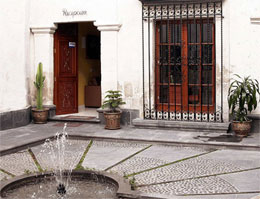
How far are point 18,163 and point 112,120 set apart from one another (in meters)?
3.37

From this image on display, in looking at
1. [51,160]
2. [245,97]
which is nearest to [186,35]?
[245,97]

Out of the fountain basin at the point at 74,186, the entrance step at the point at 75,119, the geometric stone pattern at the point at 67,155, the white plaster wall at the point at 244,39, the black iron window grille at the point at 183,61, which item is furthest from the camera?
the entrance step at the point at 75,119

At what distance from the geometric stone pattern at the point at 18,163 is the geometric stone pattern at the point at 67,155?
0.55 feet

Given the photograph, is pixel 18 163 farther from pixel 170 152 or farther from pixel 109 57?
pixel 109 57

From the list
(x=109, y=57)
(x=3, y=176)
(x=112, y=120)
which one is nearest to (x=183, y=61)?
(x=109, y=57)

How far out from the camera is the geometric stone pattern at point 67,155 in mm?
7476

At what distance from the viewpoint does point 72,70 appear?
1288cm

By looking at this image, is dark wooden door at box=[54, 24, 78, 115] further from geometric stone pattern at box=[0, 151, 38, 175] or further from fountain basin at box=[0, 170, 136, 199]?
fountain basin at box=[0, 170, 136, 199]

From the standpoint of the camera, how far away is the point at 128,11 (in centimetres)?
A: 1112

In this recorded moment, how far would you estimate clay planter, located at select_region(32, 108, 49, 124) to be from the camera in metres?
11.6

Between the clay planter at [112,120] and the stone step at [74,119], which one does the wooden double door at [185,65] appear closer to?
the clay planter at [112,120]

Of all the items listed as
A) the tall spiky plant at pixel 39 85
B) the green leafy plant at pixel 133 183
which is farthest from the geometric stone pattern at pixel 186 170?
the tall spiky plant at pixel 39 85

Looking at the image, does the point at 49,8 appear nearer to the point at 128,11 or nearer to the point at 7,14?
the point at 7,14

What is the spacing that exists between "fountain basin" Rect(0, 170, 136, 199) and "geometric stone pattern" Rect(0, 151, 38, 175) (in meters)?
0.57
